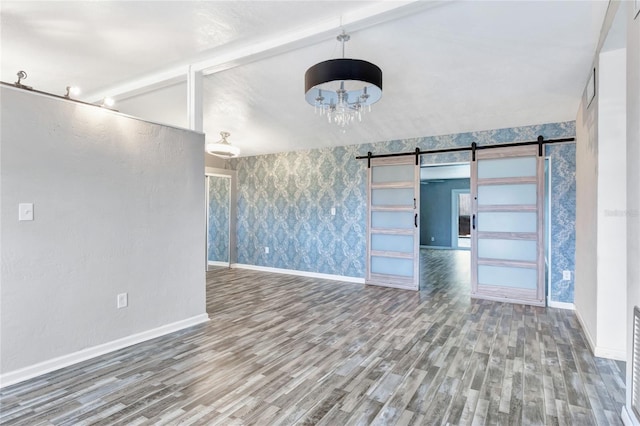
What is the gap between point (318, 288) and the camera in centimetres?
545

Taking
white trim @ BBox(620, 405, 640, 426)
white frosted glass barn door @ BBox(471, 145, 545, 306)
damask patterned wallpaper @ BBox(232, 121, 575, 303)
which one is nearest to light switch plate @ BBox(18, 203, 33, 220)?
white trim @ BBox(620, 405, 640, 426)

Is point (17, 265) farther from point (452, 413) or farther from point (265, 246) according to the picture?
point (265, 246)

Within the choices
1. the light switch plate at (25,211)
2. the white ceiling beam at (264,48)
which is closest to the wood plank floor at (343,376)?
the light switch plate at (25,211)

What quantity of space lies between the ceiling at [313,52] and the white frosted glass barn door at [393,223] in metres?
0.79

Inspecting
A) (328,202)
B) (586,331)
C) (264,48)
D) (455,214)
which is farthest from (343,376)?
(455,214)

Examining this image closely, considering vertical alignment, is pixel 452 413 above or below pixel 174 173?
below

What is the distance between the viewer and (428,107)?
14.7 feet

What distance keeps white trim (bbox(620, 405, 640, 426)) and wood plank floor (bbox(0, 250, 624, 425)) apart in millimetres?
45

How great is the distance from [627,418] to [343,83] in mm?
2884

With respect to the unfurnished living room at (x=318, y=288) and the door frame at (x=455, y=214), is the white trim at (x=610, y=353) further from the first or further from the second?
the door frame at (x=455, y=214)

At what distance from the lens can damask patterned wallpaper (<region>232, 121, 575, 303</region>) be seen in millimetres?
4391

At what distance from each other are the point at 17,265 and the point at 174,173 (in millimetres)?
1522

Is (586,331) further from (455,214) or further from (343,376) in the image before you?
(455,214)

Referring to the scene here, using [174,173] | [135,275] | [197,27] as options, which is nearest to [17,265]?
[135,275]
